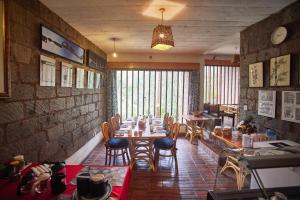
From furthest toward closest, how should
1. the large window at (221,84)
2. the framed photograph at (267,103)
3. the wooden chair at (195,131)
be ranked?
the large window at (221,84)
the wooden chair at (195,131)
the framed photograph at (267,103)

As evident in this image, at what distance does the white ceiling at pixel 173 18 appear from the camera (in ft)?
7.95

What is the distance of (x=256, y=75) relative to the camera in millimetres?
3041

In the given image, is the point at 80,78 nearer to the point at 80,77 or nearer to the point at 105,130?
the point at 80,77

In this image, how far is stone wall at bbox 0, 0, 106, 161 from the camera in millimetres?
1928

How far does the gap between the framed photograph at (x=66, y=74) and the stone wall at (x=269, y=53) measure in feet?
10.1

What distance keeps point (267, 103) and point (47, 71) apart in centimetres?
314

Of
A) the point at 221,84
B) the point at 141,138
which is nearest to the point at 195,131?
the point at 221,84

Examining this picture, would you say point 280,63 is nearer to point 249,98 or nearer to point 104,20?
point 249,98

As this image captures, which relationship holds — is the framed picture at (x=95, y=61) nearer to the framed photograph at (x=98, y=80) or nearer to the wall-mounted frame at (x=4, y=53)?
the framed photograph at (x=98, y=80)

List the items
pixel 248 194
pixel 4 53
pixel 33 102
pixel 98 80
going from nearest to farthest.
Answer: pixel 248 194 < pixel 4 53 < pixel 33 102 < pixel 98 80

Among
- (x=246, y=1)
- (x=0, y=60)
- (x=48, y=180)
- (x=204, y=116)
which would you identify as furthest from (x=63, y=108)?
(x=204, y=116)

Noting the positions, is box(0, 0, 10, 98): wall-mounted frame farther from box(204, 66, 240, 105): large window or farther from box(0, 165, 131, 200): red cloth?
box(204, 66, 240, 105): large window

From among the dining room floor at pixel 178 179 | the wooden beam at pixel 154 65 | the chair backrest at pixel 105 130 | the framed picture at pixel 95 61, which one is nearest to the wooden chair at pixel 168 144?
the dining room floor at pixel 178 179

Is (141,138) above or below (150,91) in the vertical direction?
below
